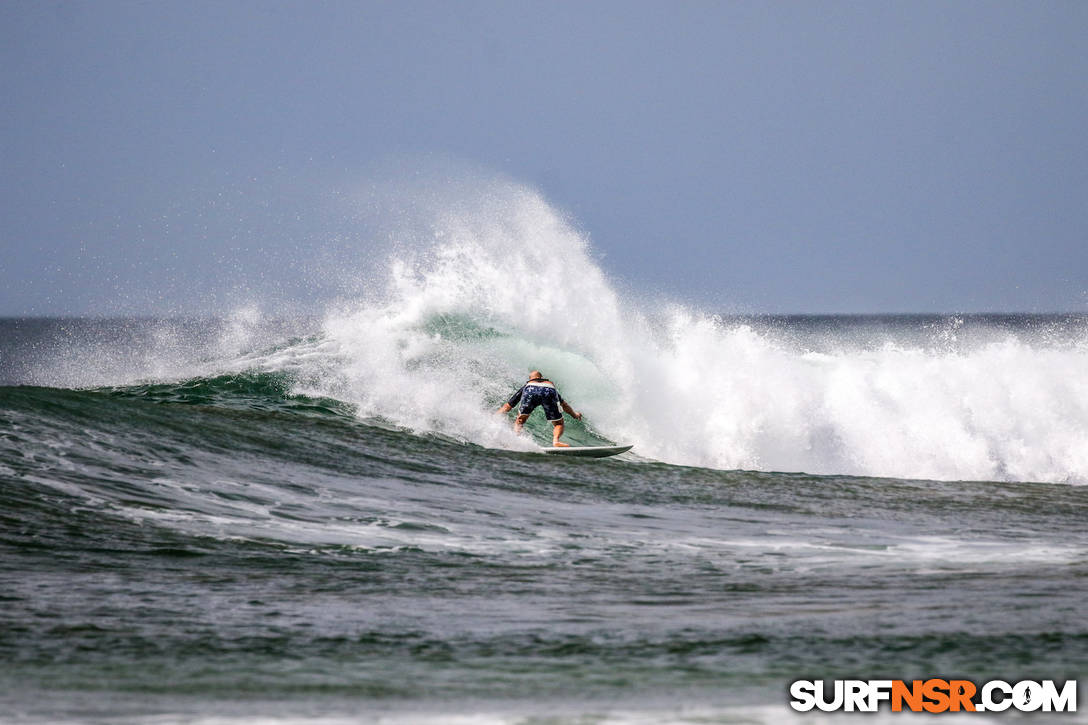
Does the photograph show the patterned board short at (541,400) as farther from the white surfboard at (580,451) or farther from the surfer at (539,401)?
the white surfboard at (580,451)

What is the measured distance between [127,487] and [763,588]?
21.1 feet

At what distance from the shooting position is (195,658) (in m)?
5.50

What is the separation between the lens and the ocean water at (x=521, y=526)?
5.12 meters

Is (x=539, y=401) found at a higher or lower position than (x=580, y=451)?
higher

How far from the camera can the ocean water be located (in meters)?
5.12

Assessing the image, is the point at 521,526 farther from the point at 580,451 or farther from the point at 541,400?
the point at 541,400

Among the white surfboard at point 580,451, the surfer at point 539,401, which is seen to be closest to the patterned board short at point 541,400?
the surfer at point 539,401

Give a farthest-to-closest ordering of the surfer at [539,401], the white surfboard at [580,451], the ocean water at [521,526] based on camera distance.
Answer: the surfer at [539,401], the white surfboard at [580,451], the ocean water at [521,526]

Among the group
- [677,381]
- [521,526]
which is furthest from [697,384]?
[521,526]

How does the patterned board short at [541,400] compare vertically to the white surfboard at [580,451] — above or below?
above

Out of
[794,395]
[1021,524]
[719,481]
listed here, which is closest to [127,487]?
[719,481]

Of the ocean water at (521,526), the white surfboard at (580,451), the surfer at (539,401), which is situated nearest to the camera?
the ocean water at (521,526)

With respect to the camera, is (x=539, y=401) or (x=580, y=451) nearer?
(x=580, y=451)

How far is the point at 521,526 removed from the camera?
10.6 metres
